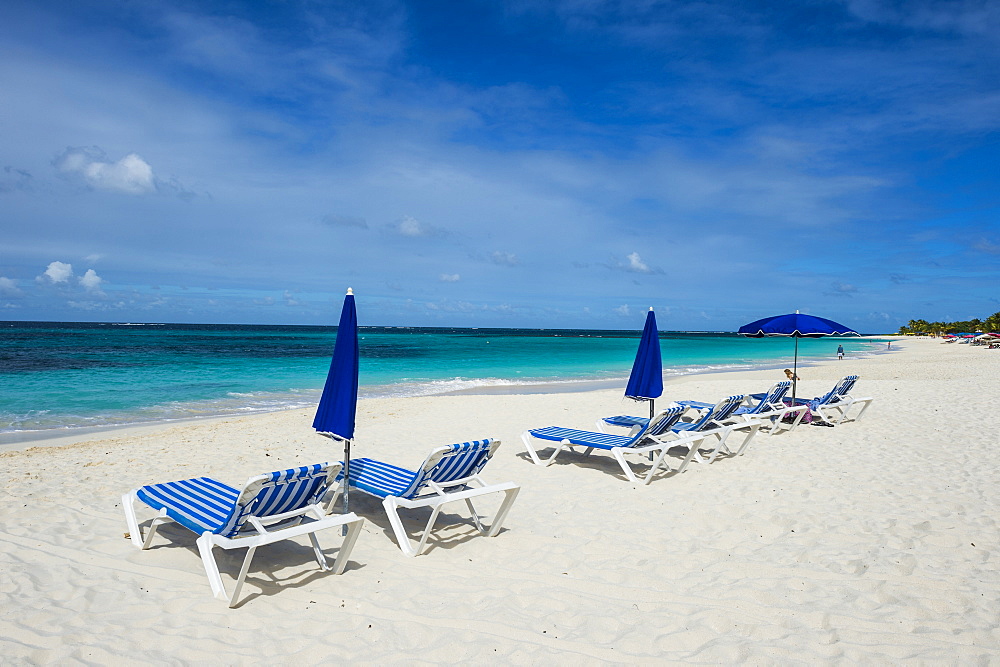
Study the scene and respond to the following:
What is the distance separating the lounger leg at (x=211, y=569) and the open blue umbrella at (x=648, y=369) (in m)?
5.18

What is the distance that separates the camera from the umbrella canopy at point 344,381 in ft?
14.7

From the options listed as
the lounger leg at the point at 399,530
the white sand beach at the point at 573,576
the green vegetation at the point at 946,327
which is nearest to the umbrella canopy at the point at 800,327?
the white sand beach at the point at 573,576

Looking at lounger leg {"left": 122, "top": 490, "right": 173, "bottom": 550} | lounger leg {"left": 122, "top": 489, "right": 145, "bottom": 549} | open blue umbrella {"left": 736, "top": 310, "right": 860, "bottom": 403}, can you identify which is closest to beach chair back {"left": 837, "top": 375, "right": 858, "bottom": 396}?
open blue umbrella {"left": 736, "top": 310, "right": 860, "bottom": 403}

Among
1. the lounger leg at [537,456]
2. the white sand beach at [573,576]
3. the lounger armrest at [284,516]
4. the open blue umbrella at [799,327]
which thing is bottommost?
the white sand beach at [573,576]

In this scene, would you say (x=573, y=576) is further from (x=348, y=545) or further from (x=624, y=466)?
(x=624, y=466)

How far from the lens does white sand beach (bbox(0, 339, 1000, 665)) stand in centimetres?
311

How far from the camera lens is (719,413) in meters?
8.34

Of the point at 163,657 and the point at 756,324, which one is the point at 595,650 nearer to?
the point at 163,657

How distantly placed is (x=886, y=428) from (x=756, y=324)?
2795mm

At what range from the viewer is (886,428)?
32.3 ft

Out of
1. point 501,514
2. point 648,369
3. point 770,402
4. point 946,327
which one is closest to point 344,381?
point 501,514

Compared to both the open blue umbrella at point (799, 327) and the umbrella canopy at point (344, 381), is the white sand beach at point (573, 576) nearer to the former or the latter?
the umbrella canopy at point (344, 381)

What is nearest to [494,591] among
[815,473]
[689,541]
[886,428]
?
[689,541]

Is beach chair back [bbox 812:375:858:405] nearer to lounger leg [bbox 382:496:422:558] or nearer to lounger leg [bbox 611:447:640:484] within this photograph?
lounger leg [bbox 611:447:640:484]
